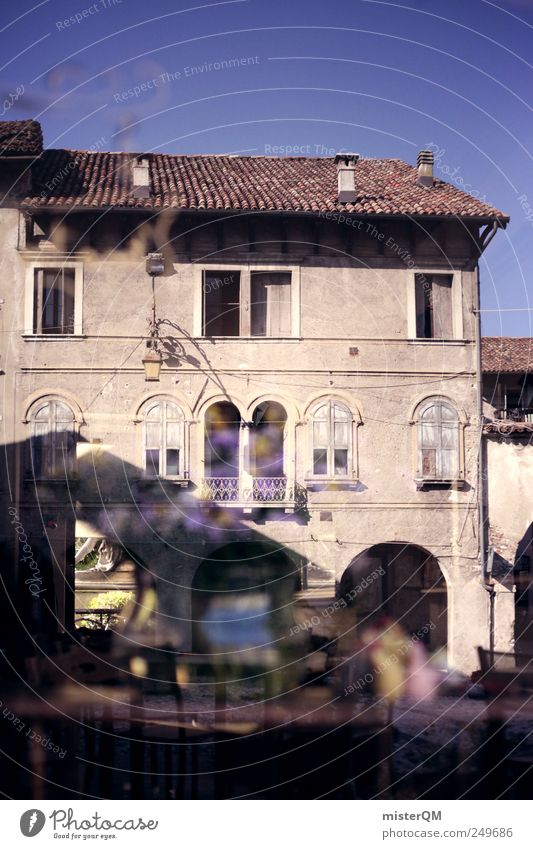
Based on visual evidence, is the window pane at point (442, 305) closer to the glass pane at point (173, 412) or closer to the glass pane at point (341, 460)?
the glass pane at point (341, 460)

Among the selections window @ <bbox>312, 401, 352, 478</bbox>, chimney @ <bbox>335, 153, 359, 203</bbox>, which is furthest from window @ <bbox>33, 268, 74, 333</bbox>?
chimney @ <bbox>335, 153, 359, 203</bbox>

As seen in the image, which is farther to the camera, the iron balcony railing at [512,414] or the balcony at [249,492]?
the iron balcony railing at [512,414]

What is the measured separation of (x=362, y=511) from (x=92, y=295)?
5.01 m

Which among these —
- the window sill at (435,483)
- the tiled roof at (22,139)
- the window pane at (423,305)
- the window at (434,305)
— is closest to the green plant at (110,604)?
the window sill at (435,483)

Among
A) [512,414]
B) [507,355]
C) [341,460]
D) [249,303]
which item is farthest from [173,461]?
[507,355]

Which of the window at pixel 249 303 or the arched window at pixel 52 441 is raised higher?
the window at pixel 249 303

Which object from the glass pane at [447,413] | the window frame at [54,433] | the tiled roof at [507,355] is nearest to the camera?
the window frame at [54,433]

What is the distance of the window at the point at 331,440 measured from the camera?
12.6 metres

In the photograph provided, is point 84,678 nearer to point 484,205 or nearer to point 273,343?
point 273,343

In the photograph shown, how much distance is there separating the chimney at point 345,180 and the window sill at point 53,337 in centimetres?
454

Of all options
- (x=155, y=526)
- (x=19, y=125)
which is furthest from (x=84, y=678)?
(x=19, y=125)

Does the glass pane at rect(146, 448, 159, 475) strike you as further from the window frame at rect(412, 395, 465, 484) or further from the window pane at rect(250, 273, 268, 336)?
the window frame at rect(412, 395, 465, 484)

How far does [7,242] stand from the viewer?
12.6 meters

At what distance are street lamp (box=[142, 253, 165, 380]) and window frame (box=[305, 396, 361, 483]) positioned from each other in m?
2.31
